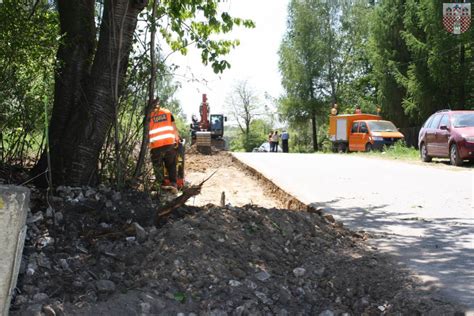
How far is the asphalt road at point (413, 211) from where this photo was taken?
187 inches

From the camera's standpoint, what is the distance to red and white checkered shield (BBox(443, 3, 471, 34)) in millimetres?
26753

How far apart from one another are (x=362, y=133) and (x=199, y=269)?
27.3 metres

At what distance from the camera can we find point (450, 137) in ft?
56.4

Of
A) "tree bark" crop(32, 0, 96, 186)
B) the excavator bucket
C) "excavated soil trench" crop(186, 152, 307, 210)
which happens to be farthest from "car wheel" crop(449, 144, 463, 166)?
the excavator bucket

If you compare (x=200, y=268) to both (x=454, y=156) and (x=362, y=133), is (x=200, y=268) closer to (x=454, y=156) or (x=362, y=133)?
(x=454, y=156)

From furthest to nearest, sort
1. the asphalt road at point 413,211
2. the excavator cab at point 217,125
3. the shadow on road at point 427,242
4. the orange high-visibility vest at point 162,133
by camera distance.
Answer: the excavator cab at point 217,125, the orange high-visibility vest at point 162,133, the asphalt road at point 413,211, the shadow on road at point 427,242

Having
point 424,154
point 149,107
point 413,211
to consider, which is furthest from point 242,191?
point 424,154

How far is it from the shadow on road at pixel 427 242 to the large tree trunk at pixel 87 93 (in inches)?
124

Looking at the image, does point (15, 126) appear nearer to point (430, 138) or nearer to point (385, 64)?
point (430, 138)

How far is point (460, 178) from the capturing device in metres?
12.5

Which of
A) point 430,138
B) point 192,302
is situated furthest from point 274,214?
point 430,138

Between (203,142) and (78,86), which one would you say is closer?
(78,86)

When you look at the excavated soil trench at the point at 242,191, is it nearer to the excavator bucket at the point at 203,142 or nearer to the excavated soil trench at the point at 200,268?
the excavated soil trench at the point at 200,268

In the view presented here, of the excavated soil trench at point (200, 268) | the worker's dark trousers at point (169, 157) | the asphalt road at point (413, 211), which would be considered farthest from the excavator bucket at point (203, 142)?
the excavated soil trench at point (200, 268)
